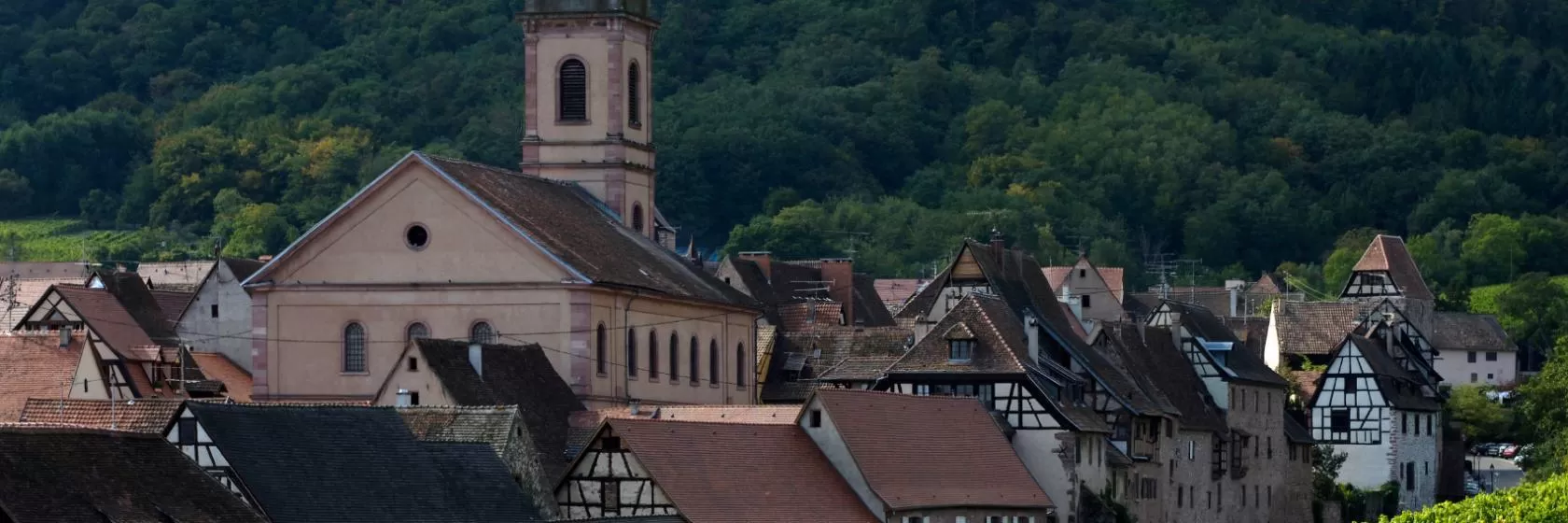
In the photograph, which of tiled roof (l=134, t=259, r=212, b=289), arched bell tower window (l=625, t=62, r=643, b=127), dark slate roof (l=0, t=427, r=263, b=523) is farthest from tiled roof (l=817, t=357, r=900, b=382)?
tiled roof (l=134, t=259, r=212, b=289)

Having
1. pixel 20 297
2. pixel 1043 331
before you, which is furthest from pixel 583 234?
pixel 20 297

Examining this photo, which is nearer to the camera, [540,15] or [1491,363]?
[540,15]

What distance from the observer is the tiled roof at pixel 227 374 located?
96.1 meters

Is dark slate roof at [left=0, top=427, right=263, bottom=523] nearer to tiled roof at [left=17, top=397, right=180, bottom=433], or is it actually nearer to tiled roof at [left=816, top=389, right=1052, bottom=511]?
tiled roof at [left=17, top=397, right=180, bottom=433]

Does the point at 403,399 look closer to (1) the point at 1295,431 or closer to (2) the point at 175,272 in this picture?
(1) the point at 1295,431

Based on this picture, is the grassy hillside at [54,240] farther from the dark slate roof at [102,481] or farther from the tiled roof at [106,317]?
the dark slate roof at [102,481]

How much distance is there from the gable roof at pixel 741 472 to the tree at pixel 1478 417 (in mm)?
67545

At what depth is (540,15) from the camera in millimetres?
100000

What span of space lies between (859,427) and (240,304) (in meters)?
36.9

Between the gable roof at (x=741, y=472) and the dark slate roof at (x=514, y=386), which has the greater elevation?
the dark slate roof at (x=514, y=386)

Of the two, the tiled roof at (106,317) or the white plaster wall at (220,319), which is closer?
the tiled roof at (106,317)

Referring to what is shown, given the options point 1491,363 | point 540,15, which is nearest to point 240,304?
point 540,15

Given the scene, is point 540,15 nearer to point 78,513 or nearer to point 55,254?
point 78,513

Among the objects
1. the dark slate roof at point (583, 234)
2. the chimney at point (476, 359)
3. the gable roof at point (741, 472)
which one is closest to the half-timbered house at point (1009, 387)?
the dark slate roof at point (583, 234)
